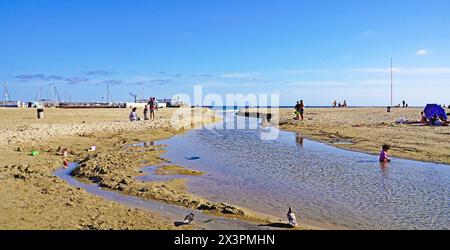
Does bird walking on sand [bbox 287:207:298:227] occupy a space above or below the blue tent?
below

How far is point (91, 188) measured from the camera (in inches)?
419

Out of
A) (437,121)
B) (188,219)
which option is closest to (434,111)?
(437,121)

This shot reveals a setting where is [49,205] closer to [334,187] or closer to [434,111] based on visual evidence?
[334,187]

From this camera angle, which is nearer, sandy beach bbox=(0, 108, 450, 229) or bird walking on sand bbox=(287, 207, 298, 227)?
sandy beach bbox=(0, 108, 450, 229)

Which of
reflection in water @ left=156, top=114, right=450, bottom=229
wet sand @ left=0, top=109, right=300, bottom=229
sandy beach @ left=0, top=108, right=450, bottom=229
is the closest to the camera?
wet sand @ left=0, top=109, right=300, bottom=229

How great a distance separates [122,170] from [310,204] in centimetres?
675

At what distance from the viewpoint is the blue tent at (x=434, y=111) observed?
2844 centimetres

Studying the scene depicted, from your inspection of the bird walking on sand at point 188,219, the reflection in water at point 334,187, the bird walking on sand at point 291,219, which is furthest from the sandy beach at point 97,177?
the reflection in water at point 334,187

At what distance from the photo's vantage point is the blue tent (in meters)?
28.4

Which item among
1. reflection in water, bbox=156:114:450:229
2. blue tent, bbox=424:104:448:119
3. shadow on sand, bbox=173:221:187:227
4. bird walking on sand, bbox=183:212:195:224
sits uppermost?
blue tent, bbox=424:104:448:119

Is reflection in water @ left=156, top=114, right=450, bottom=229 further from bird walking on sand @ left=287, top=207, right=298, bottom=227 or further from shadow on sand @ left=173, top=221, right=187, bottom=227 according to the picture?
shadow on sand @ left=173, top=221, right=187, bottom=227

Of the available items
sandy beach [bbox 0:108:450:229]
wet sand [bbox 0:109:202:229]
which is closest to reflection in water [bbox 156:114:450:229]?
sandy beach [bbox 0:108:450:229]
